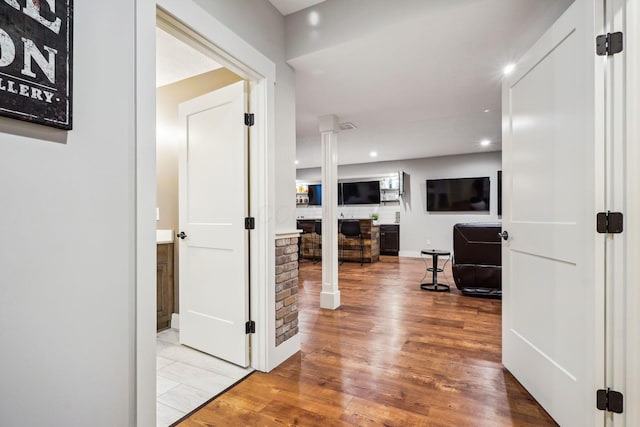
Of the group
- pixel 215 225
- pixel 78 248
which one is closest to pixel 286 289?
pixel 215 225

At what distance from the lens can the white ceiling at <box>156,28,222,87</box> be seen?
7.59 feet

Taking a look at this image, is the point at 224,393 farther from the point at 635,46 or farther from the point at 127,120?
the point at 635,46

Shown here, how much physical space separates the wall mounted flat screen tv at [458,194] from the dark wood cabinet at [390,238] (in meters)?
0.98

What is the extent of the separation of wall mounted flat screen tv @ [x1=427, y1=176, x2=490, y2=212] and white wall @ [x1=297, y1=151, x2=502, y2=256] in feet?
0.39

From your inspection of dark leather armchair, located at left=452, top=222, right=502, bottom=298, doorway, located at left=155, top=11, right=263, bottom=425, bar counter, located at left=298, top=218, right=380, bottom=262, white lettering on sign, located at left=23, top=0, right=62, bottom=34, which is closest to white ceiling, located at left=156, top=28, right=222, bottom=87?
doorway, located at left=155, top=11, right=263, bottom=425

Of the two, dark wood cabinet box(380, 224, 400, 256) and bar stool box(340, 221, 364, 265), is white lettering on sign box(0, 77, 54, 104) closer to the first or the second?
bar stool box(340, 221, 364, 265)

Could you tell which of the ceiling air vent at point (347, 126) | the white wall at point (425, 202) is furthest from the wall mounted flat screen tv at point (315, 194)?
the ceiling air vent at point (347, 126)

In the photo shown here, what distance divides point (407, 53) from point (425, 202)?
225 inches

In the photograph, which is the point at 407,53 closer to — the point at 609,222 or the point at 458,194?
the point at 609,222

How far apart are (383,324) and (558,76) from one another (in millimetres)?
2359

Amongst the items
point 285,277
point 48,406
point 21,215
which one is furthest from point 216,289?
point 21,215

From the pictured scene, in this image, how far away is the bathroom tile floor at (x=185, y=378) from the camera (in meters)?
1.71

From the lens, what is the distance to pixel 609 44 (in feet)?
4.13

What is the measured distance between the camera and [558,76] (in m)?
1.56
